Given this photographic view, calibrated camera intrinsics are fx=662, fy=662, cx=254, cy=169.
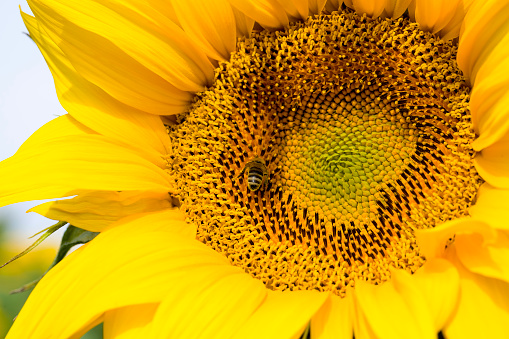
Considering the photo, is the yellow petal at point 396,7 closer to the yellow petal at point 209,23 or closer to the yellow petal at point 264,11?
the yellow petal at point 264,11

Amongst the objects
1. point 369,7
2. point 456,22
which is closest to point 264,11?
point 369,7

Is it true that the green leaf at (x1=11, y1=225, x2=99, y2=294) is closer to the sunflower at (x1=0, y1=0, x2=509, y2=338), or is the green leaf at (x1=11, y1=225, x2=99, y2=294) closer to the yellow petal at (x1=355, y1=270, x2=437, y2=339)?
the sunflower at (x1=0, y1=0, x2=509, y2=338)

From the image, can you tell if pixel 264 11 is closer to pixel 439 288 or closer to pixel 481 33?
pixel 481 33

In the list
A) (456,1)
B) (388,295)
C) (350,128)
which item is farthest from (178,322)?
(456,1)

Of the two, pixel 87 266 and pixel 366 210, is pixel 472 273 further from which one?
pixel 87 266

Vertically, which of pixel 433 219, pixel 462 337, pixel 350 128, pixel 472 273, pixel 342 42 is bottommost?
pixel 462 337

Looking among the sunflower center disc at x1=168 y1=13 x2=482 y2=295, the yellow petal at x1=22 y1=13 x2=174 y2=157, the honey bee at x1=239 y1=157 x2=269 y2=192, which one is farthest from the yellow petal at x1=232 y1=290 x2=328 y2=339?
the yellow petal at x1=22 y1=13 x2=174 y2=157
